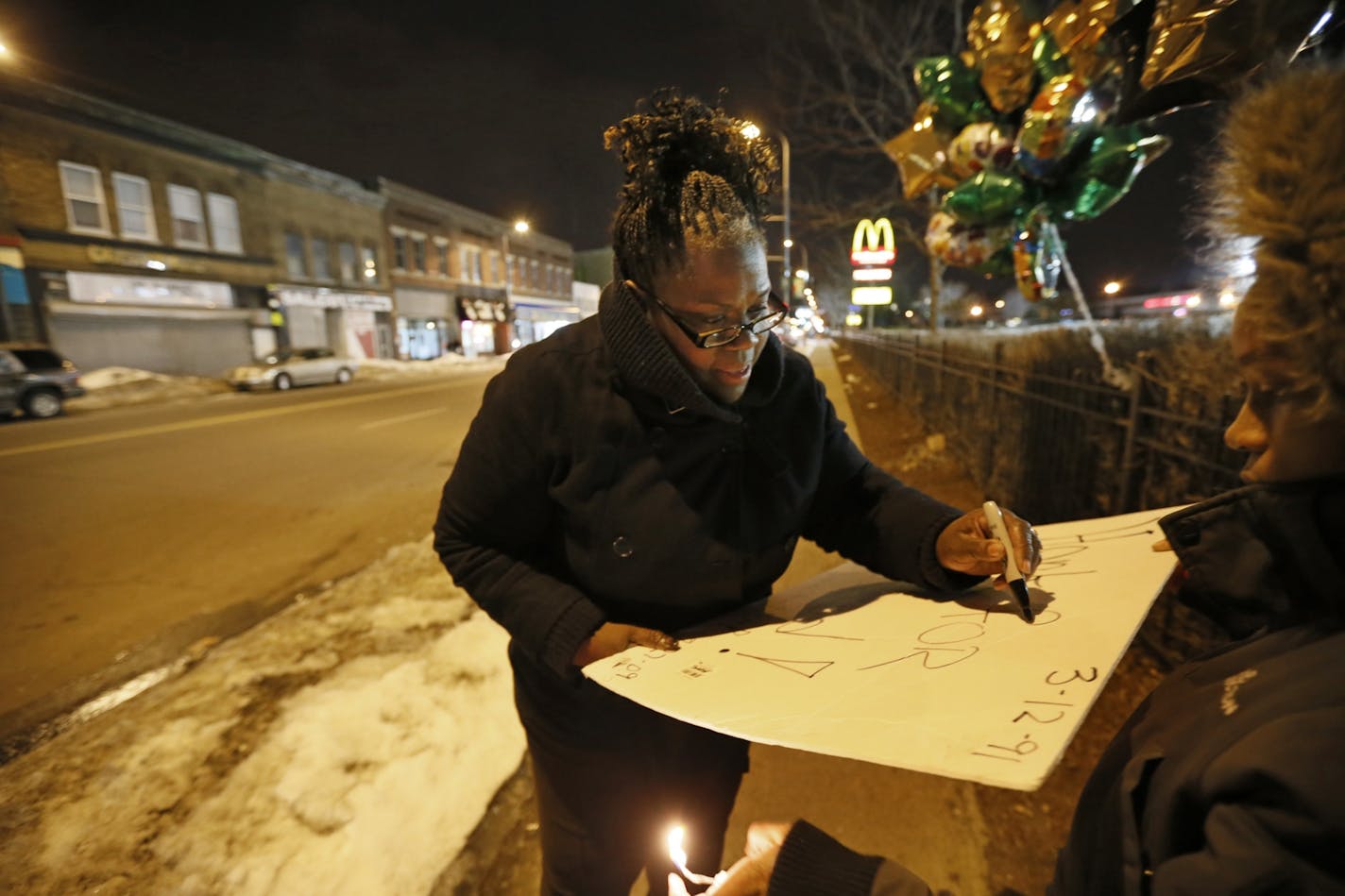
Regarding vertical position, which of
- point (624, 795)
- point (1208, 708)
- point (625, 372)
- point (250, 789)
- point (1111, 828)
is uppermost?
point (625, 372)

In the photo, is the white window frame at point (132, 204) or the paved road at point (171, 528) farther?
the white window frame at point (132, 204)

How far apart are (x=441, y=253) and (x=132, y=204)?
15.4m

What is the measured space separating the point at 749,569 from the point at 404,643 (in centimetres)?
274

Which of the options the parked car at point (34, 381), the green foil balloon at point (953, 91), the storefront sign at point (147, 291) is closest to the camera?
the green foil balloon at point (953, 91)

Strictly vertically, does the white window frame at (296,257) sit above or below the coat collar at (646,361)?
above

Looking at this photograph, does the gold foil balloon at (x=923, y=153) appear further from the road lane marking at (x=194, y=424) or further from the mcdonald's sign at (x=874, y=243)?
the road lane marking at (x=194, y=424)

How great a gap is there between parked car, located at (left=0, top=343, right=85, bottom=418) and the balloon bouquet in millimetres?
17512

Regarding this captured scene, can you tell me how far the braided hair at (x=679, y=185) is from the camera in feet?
4.26

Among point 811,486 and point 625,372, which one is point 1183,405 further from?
point 625,372

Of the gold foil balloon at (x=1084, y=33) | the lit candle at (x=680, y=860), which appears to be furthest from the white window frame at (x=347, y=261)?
the lit candle at (x=680, y=860)

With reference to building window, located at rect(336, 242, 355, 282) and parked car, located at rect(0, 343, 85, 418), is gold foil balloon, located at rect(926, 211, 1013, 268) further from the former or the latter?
building window, located at rect(336, 242, 355, 282)

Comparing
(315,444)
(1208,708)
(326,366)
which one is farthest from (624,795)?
(326,366)

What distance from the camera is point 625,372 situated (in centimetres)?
136

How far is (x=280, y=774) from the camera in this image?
2.46 metres
